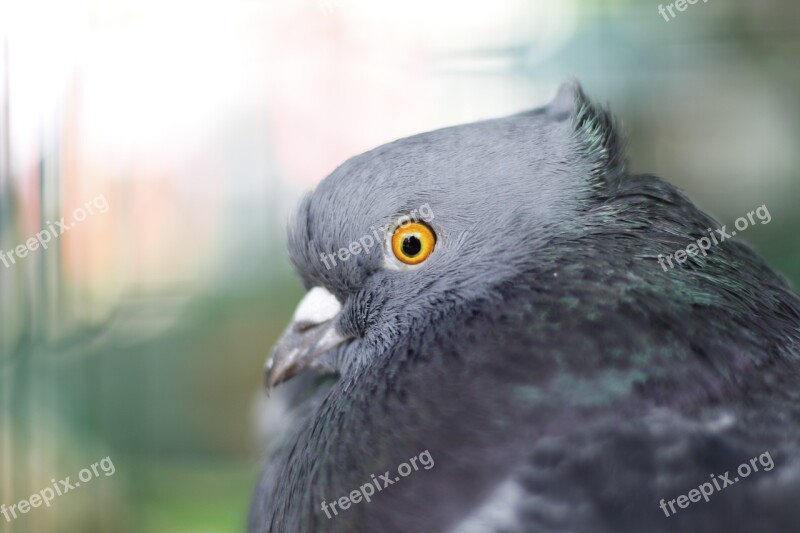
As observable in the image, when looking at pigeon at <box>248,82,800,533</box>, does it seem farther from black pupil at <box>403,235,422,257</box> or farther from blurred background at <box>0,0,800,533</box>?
blurred background at <box>0,0,800,533</box>

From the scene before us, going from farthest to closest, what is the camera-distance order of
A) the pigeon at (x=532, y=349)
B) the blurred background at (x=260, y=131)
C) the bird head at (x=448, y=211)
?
the blurred background at (x=260, y=131) → the bird head at (x=448, y=211) → the pigeon at (x=532, y=349)

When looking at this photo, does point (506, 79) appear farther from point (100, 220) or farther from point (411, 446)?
point (411, 446)

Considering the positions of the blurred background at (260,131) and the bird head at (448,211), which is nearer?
the bird head at (448,211)

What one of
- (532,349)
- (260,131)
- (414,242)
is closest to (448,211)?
(414,242)

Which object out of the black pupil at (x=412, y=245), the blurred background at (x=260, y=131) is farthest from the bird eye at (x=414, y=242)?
the blurred background at (x=260, y=131)

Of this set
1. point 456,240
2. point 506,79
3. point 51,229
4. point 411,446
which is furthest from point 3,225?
point 506,79

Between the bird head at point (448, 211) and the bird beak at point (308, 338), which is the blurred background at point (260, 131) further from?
the bird head at point (448, 211)

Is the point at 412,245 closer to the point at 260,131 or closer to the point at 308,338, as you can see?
the point at 308,338
